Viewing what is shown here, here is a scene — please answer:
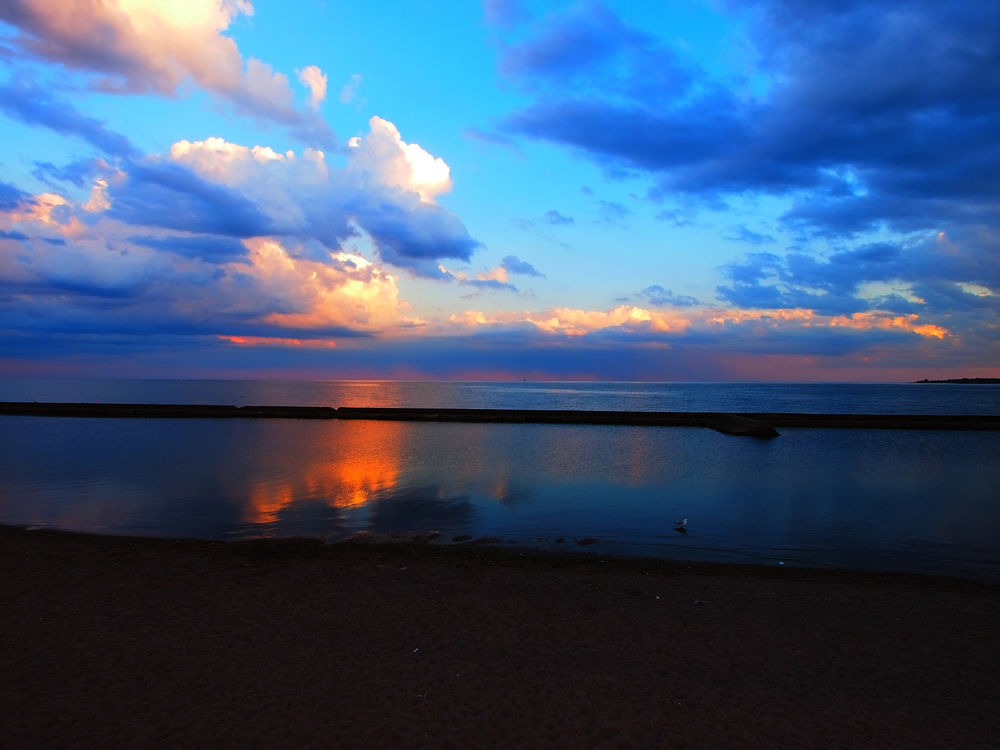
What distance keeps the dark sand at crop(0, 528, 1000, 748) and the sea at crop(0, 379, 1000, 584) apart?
3320mm

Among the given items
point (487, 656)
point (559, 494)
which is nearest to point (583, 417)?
point (559, 494)

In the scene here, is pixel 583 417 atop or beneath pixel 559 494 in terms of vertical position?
atop

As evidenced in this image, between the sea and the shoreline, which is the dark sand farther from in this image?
the shoreline

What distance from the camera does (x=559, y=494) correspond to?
79.5 ft

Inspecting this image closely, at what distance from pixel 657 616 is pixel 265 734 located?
23.7 feet

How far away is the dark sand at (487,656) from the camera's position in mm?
6867

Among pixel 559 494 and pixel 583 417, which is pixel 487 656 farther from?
pixel 583 417

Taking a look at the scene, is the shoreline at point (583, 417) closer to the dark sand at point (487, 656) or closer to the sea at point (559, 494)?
the sea at point (559, 494)

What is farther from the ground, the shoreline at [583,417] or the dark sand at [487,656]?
the shoreline at [583,417]

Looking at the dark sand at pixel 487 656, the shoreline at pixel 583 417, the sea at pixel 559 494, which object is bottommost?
the sea at pixel 559 494

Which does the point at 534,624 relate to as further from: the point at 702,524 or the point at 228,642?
the point at 702,524

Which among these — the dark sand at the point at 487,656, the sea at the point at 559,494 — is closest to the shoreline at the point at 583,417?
the sea at the point at 559,494

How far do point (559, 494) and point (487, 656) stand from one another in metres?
15.7

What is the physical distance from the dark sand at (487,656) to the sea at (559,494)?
10.9 feet
